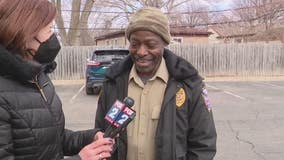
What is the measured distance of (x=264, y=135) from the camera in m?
8.42

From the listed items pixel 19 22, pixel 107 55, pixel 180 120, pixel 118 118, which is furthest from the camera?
pixel 107 55

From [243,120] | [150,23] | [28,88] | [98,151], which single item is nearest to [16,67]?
[28,88]

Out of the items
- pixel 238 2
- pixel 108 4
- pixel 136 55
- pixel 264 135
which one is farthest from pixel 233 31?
pixel 136 55

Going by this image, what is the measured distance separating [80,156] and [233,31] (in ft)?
185

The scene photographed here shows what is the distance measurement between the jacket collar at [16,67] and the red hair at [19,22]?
0.05 meters

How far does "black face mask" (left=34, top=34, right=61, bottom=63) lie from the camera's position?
6.32 ft

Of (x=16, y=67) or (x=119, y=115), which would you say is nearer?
(x=16, y=67)

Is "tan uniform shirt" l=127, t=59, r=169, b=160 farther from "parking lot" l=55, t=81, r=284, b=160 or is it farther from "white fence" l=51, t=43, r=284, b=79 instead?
"white fence" l=51, t=43, r=284, b=79

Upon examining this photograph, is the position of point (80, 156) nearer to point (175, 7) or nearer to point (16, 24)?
point (16, 24)

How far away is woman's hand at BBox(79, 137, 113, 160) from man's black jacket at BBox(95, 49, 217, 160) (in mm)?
537

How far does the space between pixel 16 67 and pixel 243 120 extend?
8851 mm

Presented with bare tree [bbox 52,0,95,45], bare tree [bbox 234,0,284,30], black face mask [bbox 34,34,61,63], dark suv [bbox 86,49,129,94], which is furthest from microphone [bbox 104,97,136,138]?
bare tree [bbox 234,0,284,30]

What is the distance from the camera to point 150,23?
246 centimetres

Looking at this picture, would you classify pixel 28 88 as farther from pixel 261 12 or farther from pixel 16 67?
pixel 261 12
